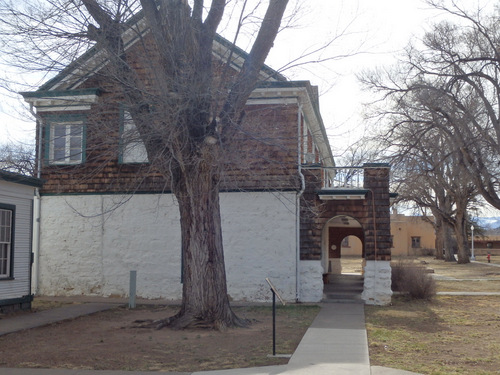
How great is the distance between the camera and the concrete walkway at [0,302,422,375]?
8609 millimetres

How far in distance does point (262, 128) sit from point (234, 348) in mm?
6623

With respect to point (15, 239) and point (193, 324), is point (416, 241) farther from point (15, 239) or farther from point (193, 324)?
point (193, 324)

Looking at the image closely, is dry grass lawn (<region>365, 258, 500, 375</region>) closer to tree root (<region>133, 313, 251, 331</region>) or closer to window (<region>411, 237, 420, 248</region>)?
tree root (<region>133, 313, 251, 331</region>)

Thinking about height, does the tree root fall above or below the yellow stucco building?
below

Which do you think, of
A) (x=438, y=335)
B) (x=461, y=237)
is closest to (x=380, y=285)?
(x=438, y=335)

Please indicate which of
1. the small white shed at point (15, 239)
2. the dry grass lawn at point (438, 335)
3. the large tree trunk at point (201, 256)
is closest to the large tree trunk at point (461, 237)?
the dry grass lawn at point (438, 335)

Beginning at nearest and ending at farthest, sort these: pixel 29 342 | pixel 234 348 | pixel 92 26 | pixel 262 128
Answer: pixel 234 348
pixel 29 342
pixel 92 26
pixel 262 128

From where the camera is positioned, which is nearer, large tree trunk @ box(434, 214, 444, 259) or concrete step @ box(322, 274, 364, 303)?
concrete step @ box(322, 274, 364, 303)

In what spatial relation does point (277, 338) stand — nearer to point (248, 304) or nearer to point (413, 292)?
point (248, 304)

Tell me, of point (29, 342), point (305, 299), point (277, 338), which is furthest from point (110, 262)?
point (277, 338)

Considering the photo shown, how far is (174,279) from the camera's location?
725 inches

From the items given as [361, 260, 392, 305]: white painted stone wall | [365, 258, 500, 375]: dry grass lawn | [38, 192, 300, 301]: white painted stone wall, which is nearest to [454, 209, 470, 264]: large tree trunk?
[365, 258, 500, 375]: dry grass lawn

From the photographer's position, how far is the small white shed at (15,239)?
15.0 metres

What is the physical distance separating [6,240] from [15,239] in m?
0.26
